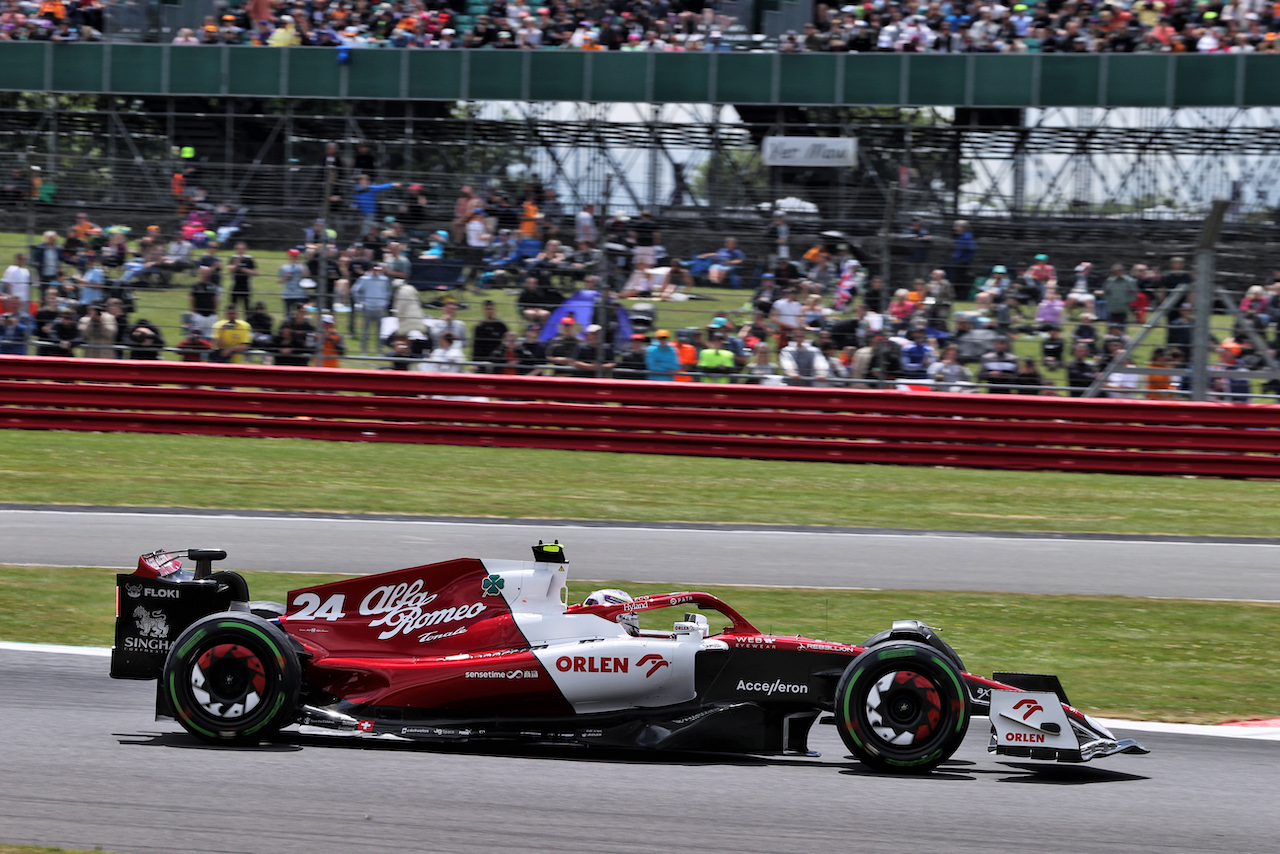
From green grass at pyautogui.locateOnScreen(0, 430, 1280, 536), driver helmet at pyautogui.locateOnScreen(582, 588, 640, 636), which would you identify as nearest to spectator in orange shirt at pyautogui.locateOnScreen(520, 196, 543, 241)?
green grass at pyautogui.locateOnScreen(0, 430, 1280, 536)

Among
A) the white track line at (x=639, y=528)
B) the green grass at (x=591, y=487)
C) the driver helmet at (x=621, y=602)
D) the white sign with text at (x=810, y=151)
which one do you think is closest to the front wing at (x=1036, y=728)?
the driver helmet at (x=621, y=602)

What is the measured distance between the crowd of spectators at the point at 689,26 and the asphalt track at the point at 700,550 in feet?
45.1

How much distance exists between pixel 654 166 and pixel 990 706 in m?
15.6

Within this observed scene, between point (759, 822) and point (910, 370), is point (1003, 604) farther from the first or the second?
point (910, 370)

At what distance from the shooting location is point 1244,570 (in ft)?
30.8

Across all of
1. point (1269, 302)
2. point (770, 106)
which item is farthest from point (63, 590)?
→ point (770, 106)

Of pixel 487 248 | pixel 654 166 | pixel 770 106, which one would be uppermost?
pixel 770 106

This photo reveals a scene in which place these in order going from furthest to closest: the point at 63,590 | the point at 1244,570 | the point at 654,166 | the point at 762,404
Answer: the point at 654,166
the point at 762,404
the point at 1244,570
the point at 63,590

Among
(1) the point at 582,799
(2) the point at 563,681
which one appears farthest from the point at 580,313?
(1) the point at 582,799

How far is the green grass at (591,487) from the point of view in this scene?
35.6 feet

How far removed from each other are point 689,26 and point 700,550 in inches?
623

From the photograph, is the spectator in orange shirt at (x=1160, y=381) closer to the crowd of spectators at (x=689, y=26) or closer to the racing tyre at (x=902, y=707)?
the crowd of spectators at (x=689, y=26)

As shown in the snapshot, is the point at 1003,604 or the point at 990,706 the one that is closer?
the point at 990,706

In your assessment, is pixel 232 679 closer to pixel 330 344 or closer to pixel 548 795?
pixel 548 795
